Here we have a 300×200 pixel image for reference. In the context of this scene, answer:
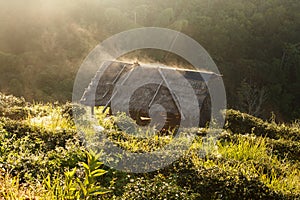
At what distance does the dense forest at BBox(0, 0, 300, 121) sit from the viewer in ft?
115

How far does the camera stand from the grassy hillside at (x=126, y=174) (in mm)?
5463

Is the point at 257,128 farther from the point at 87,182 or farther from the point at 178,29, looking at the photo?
the point at 178,29

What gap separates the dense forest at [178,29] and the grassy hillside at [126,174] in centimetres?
2280

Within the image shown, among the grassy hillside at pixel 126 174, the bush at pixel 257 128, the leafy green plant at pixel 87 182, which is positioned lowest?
the bush at pixel 257 128

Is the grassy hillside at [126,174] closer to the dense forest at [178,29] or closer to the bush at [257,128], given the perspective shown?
the bush at [257,128]

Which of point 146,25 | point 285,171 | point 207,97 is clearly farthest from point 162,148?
point 146,25

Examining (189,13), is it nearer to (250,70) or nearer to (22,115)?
(250,70)

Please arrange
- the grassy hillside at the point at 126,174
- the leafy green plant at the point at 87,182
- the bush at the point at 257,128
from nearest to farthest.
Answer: the leafy green plant at the point at 87,182
the grassy hillside at the point at 126,174
the bush at the point at 257,128

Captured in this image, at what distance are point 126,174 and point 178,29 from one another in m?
40.9

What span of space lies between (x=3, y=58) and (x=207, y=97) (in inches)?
970

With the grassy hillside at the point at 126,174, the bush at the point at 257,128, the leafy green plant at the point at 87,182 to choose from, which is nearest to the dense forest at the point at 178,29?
the bush at the point at 257,128

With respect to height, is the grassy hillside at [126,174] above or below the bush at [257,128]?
above

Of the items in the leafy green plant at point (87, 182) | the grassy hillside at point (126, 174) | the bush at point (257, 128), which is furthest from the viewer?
the bush at point (257, 128)

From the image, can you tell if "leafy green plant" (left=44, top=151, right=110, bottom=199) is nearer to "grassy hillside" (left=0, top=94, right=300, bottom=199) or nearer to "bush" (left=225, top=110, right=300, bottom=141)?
"grassy hillside" (left=0, top=94, right=300, bottom=199)
